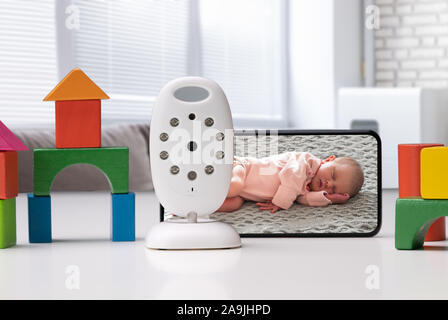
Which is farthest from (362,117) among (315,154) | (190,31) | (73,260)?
(73,260)

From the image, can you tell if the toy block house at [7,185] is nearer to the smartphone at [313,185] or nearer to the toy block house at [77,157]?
the toy block house at [77,157]

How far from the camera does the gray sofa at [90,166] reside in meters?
2.16

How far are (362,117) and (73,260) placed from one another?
10.4ft

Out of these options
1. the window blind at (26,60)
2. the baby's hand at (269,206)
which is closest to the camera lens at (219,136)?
the baby's hand at (269,206)

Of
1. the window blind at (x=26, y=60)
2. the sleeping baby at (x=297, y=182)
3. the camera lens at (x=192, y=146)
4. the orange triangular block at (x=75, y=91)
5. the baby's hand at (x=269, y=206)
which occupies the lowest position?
the baby's hand at (x=269, y=206)

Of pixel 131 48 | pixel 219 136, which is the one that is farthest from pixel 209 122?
pixel 131 48

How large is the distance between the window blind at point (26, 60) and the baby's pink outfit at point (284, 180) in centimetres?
197

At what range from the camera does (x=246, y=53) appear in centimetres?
411

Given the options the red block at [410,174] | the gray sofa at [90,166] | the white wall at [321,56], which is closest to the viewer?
the red block at [410,174]

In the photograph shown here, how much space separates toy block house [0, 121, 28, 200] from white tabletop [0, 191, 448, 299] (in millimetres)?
69

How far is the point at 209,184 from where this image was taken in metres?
0.77

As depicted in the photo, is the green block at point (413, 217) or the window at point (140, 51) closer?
the green block at point (413, 217)

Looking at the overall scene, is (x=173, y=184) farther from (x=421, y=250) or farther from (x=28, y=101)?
(x=28, y=101)

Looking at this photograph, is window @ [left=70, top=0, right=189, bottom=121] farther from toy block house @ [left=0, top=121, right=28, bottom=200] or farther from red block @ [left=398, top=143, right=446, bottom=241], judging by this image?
red block @ [left=398, top=143, right=446, bottom=241]
